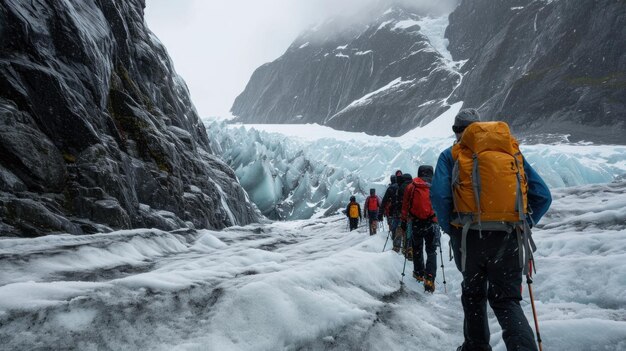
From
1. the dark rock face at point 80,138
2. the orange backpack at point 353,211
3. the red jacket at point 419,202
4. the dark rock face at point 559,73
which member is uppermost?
the dark rock face at point 559,73

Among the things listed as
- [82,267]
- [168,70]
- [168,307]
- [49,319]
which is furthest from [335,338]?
[168,70]

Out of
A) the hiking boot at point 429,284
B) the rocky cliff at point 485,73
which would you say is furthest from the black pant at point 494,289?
the rocky cliff at point 485,73

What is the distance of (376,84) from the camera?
16088 cm

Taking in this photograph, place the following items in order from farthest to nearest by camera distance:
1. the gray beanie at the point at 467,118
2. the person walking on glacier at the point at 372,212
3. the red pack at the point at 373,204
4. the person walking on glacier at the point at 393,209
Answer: the red pack at the point at 373,204 < the person walking on glacier at the point at 372,212 < the person walking on glacier at the point at 393,209 < the gray beanie at the point at 467,118

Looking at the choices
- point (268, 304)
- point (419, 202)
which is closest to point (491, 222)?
point (268, 304)

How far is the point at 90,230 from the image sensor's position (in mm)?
9883

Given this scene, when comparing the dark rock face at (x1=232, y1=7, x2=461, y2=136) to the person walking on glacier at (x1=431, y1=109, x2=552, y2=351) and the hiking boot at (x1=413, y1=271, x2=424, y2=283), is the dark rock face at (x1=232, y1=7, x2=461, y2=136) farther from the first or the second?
the person walking on glacier at (x1=431, y1=109, x2=552, y2=351)

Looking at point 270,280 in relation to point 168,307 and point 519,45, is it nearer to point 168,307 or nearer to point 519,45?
point 168,307

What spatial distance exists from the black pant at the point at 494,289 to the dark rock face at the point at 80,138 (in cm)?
846

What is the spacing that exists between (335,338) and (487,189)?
6.30 ft

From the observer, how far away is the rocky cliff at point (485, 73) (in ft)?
252

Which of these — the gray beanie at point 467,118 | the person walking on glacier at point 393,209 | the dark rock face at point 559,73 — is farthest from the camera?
the dark rock face at point 559,73

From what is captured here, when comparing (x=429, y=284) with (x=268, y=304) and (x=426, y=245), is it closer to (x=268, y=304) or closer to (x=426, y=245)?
(x=426, y=245)

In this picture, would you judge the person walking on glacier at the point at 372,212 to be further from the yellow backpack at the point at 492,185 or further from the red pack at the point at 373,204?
the yellow backpack at the point at 492,185
